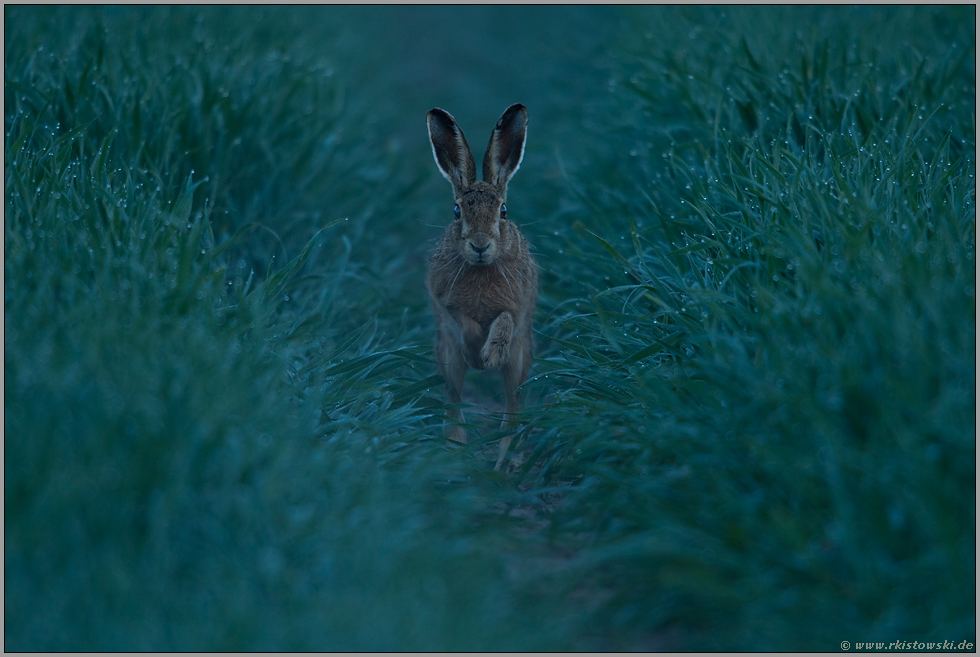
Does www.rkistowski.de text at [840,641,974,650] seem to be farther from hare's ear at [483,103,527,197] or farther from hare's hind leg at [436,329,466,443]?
hare's ear at [483,103,527,197]

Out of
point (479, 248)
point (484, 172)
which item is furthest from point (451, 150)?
point (479, 248)

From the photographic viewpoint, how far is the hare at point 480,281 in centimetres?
436

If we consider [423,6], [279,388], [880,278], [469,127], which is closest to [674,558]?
[880,278]

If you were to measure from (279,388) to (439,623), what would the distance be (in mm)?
1355

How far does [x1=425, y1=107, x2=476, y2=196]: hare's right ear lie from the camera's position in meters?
4.41

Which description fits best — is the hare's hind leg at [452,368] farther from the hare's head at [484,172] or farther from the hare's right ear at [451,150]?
the hare's right ear at [451,150]

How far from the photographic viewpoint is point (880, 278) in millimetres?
3311

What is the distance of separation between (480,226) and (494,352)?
0.61 meters

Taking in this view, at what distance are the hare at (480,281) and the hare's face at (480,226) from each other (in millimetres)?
13

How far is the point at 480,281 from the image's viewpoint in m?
4.45

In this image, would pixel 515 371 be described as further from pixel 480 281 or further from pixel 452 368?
pixel 480 281

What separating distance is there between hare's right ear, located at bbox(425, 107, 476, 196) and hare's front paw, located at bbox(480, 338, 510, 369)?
81 cm

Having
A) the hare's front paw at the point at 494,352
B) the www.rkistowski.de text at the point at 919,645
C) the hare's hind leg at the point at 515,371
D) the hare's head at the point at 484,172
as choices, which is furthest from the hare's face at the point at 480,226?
the www.rkistowski.de text at the point at 919,645

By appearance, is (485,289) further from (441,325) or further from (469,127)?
(469,127)
